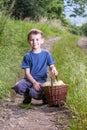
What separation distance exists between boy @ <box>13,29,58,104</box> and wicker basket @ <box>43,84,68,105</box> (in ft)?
0.92

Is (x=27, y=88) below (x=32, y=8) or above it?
above

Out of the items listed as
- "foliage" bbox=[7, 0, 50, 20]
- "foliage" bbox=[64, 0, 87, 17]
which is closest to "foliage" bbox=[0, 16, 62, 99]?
"foliage" bbox=[7, 0, 50, 20]

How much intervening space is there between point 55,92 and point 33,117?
0.68 m

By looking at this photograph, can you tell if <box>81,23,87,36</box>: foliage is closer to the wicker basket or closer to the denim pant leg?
the denim pant leg

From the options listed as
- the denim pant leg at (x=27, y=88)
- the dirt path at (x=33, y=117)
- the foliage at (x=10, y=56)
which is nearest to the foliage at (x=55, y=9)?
the foliage at (x=10, y=56)

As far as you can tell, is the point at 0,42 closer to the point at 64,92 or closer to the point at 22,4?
the point at 64,92

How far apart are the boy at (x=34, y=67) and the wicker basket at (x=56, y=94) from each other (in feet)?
0.92

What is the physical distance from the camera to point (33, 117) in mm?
5812

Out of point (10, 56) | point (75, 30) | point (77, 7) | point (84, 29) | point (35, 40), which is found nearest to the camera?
point (35, 40)

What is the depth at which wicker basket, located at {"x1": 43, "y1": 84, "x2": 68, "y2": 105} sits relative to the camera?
20.7ft

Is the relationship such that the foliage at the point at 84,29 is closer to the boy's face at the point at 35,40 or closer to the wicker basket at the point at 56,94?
the boy's face at the point at 35,40

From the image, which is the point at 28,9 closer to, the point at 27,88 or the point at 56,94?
the point at 27,88

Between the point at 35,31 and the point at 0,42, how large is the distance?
4.65 m

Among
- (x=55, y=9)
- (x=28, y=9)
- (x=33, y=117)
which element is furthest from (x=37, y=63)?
(x=55, y=9)
